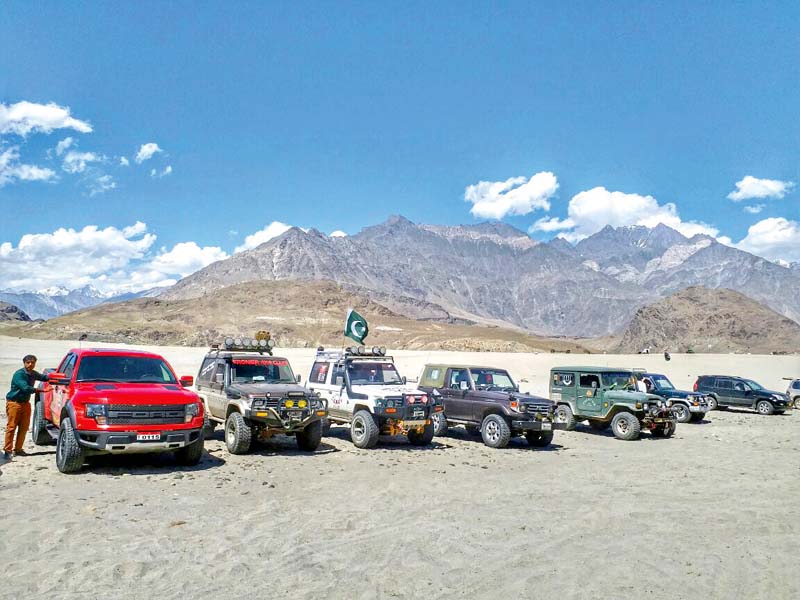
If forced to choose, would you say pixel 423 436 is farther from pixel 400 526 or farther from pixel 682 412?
pixel 682 412

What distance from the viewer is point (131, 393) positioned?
389 inches

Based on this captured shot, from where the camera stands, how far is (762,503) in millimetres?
9156

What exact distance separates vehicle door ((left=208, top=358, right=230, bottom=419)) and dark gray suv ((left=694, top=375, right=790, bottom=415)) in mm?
18885

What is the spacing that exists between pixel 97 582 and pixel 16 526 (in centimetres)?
222

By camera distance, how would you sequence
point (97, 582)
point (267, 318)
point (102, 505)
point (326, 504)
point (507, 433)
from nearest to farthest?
point (97, 582) → point (102, 505) → point (326, 504) → point (507, 433) → point (267, 318)

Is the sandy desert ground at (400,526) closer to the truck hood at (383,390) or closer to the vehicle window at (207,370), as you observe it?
the truck hood at (383,390)

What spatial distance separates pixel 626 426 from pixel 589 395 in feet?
4.70

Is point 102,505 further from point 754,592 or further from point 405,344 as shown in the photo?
point 405,344

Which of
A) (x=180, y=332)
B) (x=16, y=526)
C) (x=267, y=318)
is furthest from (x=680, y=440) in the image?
(x=267, y=318)

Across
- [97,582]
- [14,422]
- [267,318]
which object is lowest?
[97,582]

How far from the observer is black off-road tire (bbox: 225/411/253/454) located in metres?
12.0

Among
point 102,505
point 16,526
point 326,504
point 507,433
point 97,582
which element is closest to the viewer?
point 97,582

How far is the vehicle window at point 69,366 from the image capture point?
10.8m

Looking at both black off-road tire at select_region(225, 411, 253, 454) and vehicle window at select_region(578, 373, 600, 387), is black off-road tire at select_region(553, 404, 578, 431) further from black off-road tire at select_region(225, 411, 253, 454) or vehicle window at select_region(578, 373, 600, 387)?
black off-road tire at select_region(225, 411, 253, 454)
